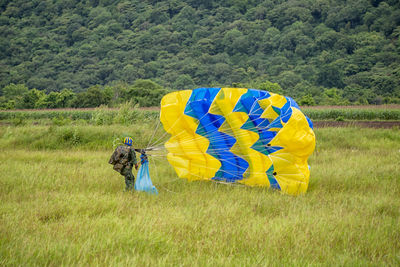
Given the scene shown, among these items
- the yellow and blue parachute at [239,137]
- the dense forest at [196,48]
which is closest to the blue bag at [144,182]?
the yellow and blue parachute at [239,137]

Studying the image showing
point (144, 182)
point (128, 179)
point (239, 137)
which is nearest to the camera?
point (144, 182)

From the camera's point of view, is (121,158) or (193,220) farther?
(121,158)

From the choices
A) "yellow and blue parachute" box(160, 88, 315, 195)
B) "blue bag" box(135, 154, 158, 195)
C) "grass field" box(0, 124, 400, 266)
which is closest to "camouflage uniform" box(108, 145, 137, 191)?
"blue bag" box(135, 154, 158, 195)

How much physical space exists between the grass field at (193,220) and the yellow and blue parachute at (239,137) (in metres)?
0.38

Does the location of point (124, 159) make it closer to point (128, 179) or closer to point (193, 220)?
point (128, 179)

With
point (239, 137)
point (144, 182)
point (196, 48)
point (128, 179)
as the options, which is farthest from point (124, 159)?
point (196, 48)

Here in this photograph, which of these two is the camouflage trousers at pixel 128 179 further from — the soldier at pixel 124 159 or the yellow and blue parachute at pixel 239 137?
the yellow and blue parachute at pixel 239 137

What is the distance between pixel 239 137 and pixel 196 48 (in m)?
75.4

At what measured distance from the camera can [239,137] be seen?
24.5ft

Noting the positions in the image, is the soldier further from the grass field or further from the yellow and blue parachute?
the yellow and blue parachute

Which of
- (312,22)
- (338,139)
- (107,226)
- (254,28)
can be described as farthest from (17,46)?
(107,226)

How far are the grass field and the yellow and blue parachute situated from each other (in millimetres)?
375

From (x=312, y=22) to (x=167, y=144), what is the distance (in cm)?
7961

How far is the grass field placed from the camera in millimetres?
3965
